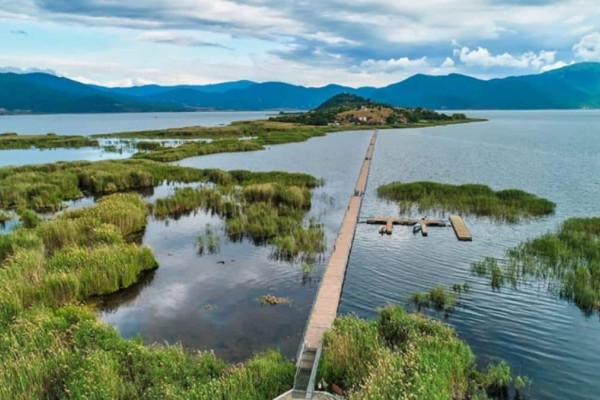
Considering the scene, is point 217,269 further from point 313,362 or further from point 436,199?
point 436,199

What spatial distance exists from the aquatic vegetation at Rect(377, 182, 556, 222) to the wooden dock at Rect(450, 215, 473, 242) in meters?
3.47

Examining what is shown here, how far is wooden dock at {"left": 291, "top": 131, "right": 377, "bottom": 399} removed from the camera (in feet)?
42.4

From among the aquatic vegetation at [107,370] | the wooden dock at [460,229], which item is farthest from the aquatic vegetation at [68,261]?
the wooden dock at [460,229]

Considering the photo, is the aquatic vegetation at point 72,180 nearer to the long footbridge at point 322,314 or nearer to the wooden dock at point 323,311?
the wooden dock at point 323,311

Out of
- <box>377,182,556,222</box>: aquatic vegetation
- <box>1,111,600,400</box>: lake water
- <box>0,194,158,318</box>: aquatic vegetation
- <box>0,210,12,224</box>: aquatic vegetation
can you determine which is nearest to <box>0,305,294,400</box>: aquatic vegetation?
<box>1,111,600,400</box>: lake water

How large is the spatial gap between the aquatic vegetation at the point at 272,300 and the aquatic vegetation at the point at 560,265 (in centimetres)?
996

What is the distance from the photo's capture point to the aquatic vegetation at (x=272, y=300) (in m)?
20.8

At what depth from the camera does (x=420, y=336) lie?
14586 mm

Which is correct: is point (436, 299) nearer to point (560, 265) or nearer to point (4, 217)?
point (560, 265)

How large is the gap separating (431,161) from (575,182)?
22.5 metres

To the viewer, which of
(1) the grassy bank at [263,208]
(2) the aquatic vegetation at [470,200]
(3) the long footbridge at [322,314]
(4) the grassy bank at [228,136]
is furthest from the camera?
(4) the grassy bank at [228,136]

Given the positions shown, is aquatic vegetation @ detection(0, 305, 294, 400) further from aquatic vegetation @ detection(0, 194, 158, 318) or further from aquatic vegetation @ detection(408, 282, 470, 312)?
aquatic vegetation @ detection(408, 282, 470, 312)

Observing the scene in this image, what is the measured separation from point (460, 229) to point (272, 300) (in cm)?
1581

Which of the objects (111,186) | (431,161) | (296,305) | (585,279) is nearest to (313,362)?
(296,305)
